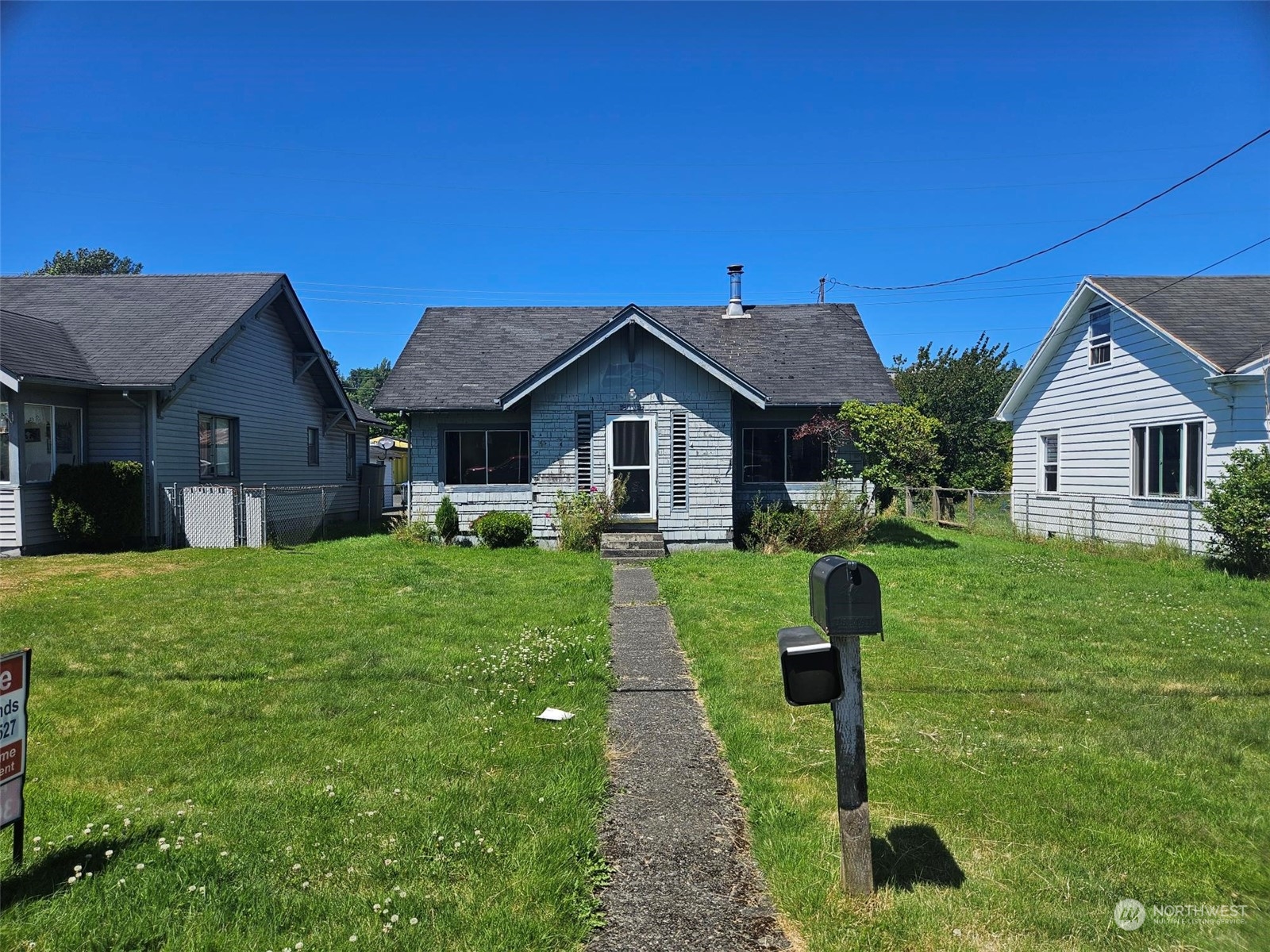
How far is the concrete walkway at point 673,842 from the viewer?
3.02 meters

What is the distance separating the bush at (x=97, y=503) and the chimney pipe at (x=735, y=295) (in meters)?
14.9

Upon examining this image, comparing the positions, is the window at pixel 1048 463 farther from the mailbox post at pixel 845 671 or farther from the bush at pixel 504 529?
the mailbox post at pixel 845 671

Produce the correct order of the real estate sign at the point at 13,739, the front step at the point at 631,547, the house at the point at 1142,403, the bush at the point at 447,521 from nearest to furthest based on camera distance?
the real estate sign at the point at 13,739
the house at the point at 1142,403
the front step at the point at 631,547
the bush at the point at 447,521

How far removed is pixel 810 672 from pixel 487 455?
1470cm

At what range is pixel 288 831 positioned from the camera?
12.0ft

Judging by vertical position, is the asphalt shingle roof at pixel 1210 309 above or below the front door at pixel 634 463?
above

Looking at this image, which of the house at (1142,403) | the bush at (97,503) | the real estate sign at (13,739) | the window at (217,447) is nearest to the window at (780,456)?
the house at (1142,403)

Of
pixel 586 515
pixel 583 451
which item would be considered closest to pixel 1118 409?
pixel 583 451

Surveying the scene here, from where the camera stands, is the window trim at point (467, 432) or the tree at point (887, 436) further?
the window trim at point (467, 432)

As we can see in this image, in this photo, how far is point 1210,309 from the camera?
1577 centimetres

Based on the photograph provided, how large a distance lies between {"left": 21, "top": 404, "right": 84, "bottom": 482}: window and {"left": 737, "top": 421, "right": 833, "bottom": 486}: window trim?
1378 centimetres

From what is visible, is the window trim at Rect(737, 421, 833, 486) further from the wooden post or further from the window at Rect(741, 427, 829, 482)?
the wooden post

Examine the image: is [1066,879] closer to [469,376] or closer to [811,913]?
[811,913]

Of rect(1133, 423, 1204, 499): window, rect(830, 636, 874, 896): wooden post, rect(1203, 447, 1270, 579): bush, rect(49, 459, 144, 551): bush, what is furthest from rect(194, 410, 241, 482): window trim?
rect(1133, 423, 1204, 499): window
